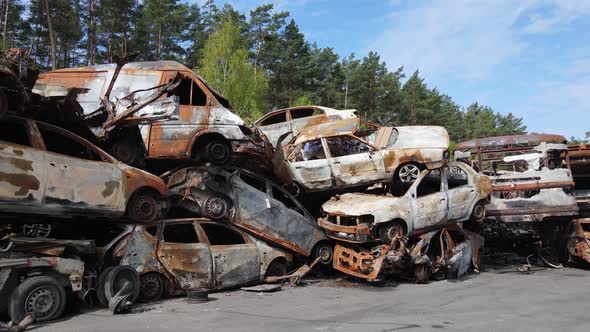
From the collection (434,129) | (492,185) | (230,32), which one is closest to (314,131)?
(434,129)

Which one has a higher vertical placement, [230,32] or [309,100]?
[230,32]

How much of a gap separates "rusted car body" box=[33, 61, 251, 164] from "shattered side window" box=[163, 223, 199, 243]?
1297mm

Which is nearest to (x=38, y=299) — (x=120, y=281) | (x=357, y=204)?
(x=120, y=281)

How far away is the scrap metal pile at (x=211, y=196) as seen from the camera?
5.83 metres

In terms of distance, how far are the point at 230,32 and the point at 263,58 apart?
768cm

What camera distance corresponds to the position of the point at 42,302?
536 centimetres

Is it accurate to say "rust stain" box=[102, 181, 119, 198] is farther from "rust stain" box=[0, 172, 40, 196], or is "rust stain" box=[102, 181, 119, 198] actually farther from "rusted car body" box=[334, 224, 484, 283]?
"rusted car body" box=[334, 224, 484, 283]

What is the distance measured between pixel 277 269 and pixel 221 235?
1.34 m

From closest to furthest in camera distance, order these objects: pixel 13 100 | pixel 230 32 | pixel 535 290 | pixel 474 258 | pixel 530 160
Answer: pixel 13 100 < pixel 535 290 < pixel 474 258 < pixel 530 160 < pixel 230 32

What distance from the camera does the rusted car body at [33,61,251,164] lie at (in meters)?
8.14

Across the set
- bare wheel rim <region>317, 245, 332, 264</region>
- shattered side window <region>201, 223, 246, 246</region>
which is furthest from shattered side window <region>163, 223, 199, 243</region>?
bare wheel rim <region>317, 245, 332, 264</region>

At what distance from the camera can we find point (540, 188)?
33.4ft

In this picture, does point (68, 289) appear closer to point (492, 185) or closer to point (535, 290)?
point (535, 290)

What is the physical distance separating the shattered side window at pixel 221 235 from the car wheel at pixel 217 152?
1.18m
